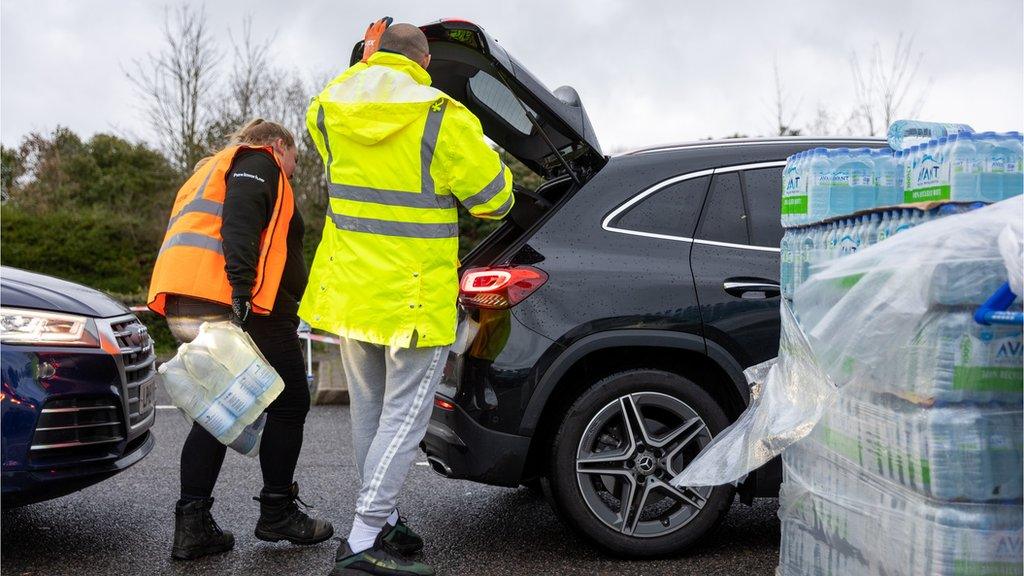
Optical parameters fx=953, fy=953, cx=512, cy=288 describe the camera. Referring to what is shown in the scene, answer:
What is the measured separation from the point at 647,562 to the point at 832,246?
1578 millimetres

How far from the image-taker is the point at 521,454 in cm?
362

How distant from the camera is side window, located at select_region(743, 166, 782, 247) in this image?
380cm

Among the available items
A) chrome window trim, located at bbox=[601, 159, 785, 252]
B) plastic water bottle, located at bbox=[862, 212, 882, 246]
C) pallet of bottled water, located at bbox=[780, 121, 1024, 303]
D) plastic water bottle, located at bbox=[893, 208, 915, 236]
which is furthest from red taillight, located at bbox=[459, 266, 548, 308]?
plastic water bottle, located at bbox=[893, 208, 915, 236]

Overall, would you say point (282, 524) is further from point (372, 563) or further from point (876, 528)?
point (876, 528)

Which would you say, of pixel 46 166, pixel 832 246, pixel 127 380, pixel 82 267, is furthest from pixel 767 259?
pixel 46 166

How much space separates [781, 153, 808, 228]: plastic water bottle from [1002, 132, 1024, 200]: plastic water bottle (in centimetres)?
66

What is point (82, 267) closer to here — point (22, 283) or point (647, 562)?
point (22, 283)

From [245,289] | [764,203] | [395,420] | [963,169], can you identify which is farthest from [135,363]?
[963,169]

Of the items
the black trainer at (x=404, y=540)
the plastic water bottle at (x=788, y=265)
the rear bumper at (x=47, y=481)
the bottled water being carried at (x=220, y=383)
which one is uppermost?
the plastic water bottle at (x=788, y=265)

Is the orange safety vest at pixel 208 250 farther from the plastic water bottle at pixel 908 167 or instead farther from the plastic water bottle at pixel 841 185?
the plastic water bottle at pixel 908 167

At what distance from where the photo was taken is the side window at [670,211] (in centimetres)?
380

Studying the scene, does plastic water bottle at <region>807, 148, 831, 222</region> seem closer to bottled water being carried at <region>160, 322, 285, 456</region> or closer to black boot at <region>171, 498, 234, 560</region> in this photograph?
bottled water being carried at <region>160, 322, 285, 456</region>

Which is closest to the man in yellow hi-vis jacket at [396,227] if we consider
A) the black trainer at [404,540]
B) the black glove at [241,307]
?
the black trainer at [404,540]

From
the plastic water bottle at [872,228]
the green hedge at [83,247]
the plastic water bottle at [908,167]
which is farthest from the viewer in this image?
the green hedge at [83,247]
